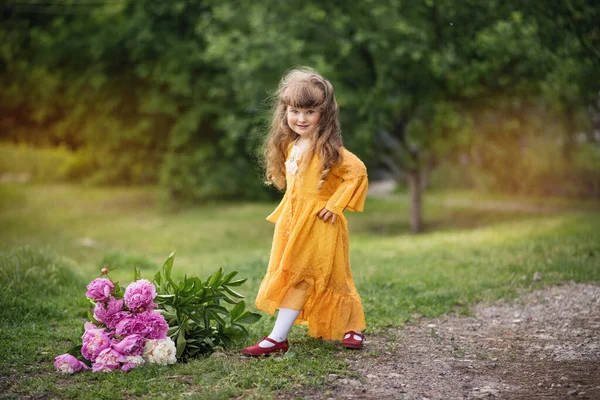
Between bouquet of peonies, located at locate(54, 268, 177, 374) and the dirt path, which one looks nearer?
the dirt path

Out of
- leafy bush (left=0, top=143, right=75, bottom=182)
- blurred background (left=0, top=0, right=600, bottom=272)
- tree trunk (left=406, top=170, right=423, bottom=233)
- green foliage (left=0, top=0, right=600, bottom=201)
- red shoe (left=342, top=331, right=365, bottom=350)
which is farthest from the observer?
leafy bush (left=0, top=143, right=75, bottom=182)

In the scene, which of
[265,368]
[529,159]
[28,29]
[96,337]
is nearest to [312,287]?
[265,368]

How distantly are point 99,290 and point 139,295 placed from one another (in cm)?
25

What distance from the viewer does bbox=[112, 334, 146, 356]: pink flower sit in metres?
3.81

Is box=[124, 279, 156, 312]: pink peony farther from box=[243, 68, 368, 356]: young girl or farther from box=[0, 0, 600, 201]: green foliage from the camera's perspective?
box=[0, 0, 600, 201]: green foliage

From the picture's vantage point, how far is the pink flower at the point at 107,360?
3.79 meters

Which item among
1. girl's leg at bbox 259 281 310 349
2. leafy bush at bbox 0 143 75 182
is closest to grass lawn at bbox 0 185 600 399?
girl's leg at bbox 259 281 310 349

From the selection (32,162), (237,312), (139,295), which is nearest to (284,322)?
(237,312)

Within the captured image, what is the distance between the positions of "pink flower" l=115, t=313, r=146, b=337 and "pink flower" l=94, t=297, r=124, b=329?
2.0 inches

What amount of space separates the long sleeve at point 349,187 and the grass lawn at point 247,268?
0.97m

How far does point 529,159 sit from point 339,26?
889 cm

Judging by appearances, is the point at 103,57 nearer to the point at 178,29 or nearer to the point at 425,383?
the point at 178,29

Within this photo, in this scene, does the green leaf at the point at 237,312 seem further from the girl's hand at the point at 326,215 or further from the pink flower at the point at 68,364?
the pink flower at the point at 68,364

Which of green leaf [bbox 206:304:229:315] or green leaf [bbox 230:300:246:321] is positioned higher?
green leaf [bbox 206:304:229:315]
